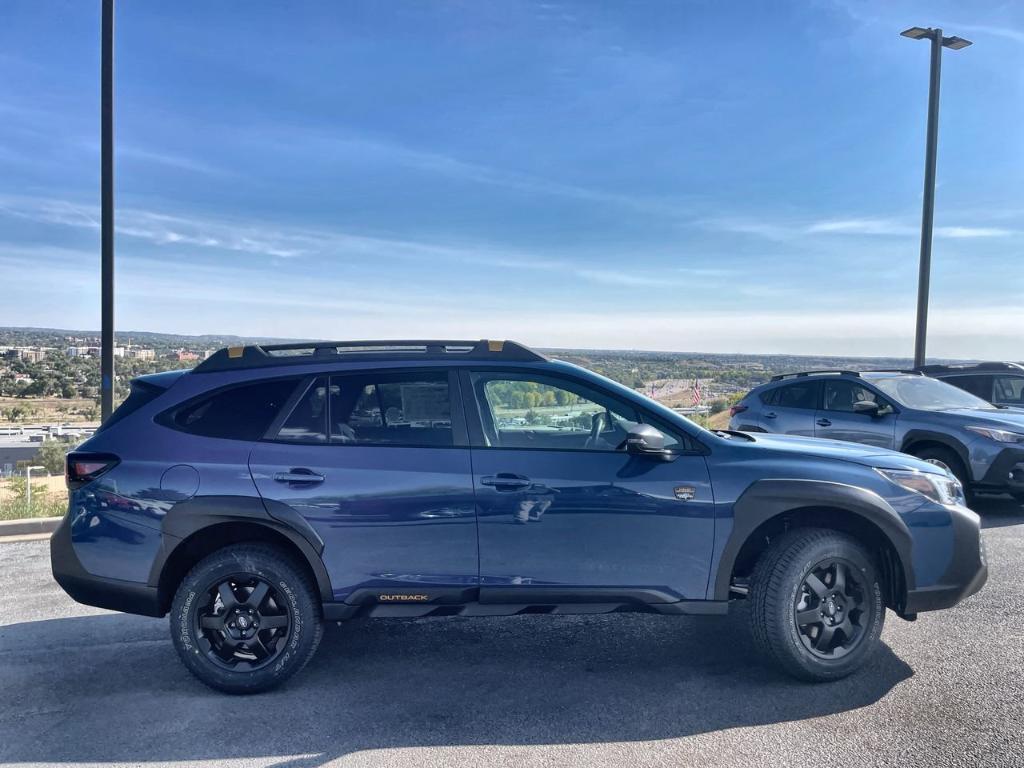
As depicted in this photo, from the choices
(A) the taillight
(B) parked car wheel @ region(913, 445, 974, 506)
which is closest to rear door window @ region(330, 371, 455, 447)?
(A) the taillight

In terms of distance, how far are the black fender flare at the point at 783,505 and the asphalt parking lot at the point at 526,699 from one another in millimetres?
691

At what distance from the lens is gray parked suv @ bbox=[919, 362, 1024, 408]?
11.5 meters

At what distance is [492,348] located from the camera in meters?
4.49

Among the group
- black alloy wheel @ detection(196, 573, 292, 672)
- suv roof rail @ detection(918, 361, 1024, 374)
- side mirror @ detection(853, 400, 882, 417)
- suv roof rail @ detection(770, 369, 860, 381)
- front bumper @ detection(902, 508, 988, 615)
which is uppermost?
suv roof rail @ detection(918, 361, 1024, 374)

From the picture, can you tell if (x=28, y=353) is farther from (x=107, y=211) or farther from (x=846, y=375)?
(x=846, y=375)

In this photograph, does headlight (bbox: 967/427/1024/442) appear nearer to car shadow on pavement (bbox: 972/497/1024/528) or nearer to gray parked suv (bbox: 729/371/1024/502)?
gray parked suv (bbox: 729/371/1024/502)

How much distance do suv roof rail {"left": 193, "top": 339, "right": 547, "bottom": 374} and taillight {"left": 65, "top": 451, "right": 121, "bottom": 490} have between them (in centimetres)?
66

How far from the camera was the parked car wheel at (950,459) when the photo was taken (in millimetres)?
8609

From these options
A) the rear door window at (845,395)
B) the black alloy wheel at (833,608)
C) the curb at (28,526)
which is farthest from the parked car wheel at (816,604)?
the curb at (28,526)

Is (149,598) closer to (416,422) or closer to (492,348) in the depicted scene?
(416,422)

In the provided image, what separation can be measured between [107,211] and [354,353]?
21.5 feet

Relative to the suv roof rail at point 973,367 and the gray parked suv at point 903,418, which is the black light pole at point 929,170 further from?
the gray parked suv at point 903,418

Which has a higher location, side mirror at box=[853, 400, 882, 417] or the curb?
side mirror at box=[853, 400, 882, 417]

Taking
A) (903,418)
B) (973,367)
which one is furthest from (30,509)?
(973,367)
